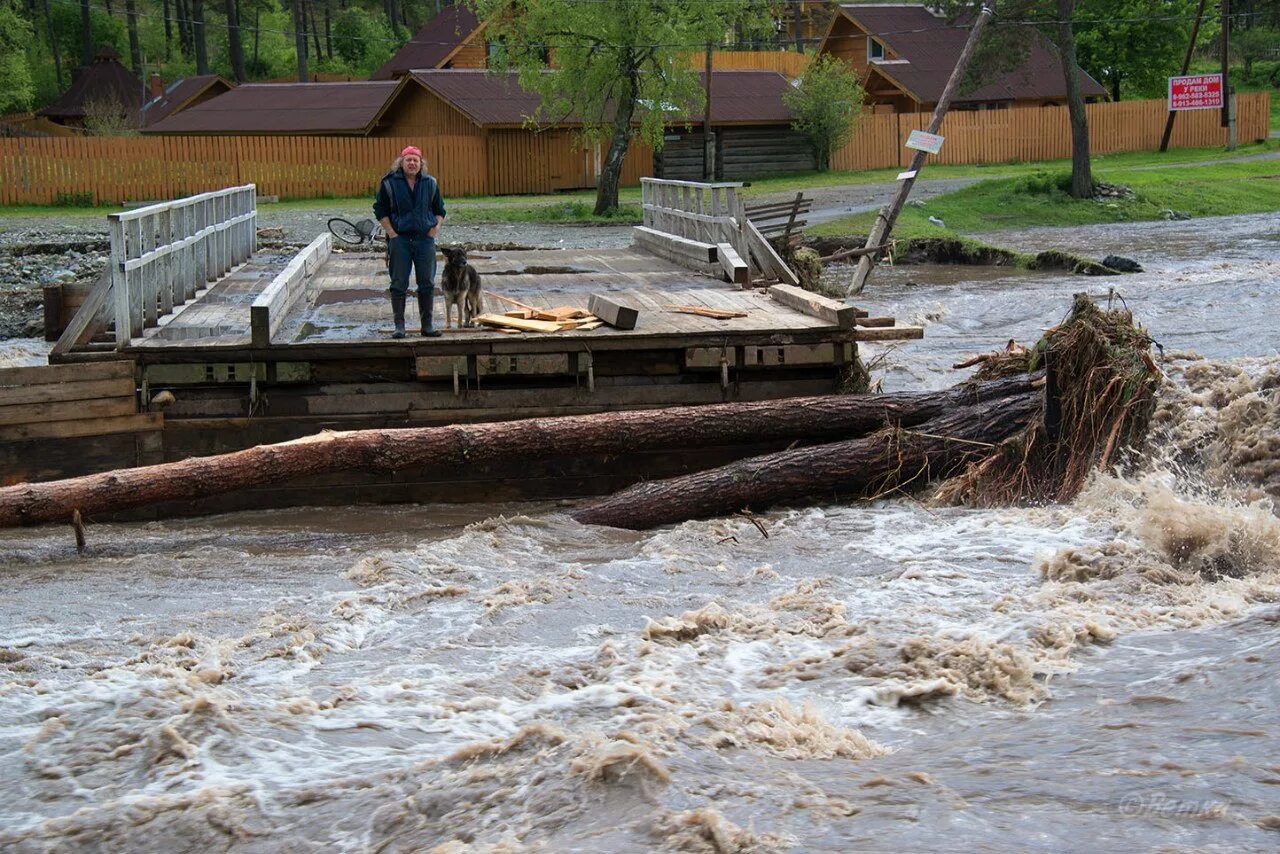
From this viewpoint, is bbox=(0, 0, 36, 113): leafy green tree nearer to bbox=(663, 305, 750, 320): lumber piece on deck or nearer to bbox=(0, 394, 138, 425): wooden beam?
bbox=(0, 394, 138, 425): wooden beam

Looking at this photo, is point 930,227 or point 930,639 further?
point 930,227

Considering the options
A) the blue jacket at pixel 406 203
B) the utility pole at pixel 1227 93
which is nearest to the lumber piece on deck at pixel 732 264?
the blue jacket at pixel 406 203

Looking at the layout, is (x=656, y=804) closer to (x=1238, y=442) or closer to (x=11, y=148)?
(x=1238, y=442)

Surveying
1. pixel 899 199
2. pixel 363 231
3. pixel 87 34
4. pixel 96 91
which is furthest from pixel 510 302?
pixel 87 34

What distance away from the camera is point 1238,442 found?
466 inches

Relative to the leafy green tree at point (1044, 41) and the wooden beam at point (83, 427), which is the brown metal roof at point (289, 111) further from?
the wooden beam at point (83, 427)

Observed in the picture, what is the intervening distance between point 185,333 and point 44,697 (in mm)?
6606

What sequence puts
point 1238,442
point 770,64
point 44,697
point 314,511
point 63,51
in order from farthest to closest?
point 63,51 → point 770,64 → point 314,511 → point 1238,442 → point 44,697

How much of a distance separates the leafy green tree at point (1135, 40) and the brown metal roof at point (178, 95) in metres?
39.4

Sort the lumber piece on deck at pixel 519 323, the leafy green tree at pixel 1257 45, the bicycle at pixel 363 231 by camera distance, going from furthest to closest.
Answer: the leafy green tree at pixel 1257 45, the bicycle at pixel 363 231, the lumber piece on deck at pixel 519 323

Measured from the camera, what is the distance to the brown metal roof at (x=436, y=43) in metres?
62.8

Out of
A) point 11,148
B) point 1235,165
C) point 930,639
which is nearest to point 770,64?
point 1235,165

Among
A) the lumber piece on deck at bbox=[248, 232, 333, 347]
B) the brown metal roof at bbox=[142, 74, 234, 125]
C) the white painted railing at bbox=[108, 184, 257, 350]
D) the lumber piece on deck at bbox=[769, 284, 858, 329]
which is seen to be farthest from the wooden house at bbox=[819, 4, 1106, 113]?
the lumber piece on deck at bbox=[769, 284, 858, 329]

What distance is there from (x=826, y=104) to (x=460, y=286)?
4152cm
